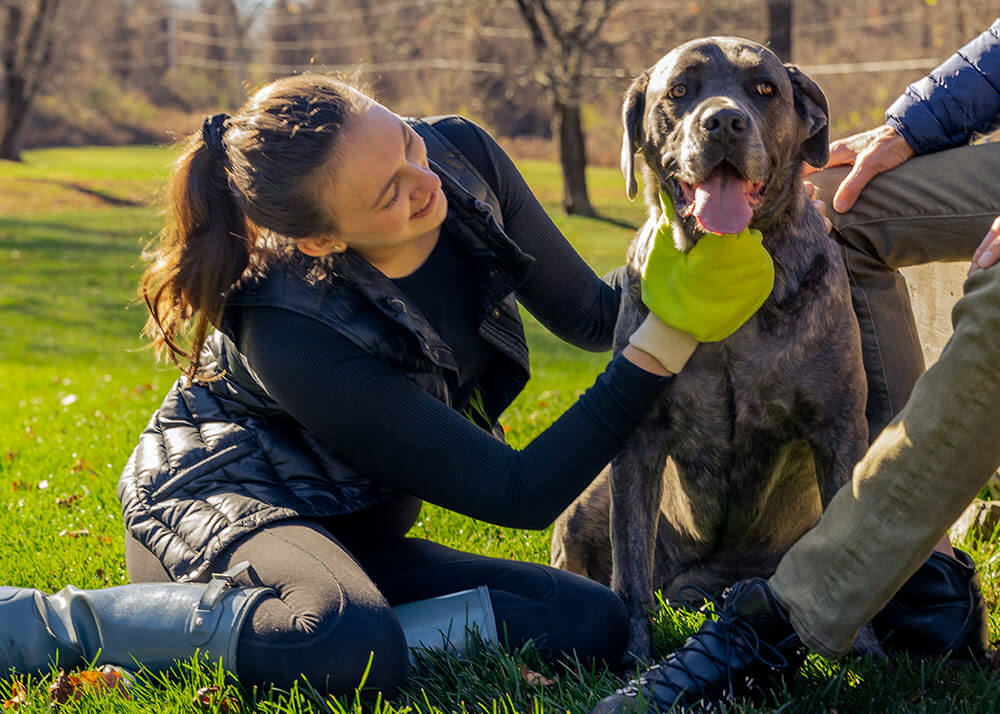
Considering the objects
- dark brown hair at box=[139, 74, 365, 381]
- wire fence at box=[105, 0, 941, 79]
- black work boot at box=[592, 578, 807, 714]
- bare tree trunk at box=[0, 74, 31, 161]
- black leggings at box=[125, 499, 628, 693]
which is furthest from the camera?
wire fence at box=[105, 0, 941, 79]

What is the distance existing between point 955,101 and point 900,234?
393mm

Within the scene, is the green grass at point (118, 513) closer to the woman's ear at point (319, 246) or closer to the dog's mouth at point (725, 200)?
the woman's ear at point (319, 246)

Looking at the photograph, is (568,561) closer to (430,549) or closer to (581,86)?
(430,549)

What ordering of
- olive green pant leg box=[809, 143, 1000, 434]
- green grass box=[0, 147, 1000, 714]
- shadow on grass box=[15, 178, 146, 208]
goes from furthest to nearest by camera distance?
1. shadow on grass box=[15, 178, 146, 208]
2. olive green pant leg box=[809, 143, 1000, 434]
3. green grass box=[0, 147, 1000, 714]

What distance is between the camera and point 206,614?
2.51 m

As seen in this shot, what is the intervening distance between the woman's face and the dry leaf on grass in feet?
3.87

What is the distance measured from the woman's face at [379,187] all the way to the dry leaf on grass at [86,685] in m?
1.18

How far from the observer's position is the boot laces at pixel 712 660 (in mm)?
2223

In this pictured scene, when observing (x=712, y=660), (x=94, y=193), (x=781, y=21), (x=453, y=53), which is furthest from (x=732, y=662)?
(x=453, y=53)

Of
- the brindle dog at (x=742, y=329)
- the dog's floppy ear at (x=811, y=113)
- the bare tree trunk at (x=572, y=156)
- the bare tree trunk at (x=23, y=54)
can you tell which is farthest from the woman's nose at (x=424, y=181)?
the bare tree trunk at (x=23, y=54)

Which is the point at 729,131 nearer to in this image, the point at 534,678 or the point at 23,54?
the point at 534,678

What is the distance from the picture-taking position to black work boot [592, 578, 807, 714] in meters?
2.22

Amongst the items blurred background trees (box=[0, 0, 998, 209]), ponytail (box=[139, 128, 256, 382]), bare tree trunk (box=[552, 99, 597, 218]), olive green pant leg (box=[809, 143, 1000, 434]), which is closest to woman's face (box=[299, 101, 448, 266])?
ponytail (box=[139, 128, 256, 382])

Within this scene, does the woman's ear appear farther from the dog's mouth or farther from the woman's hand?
the woman's hand
